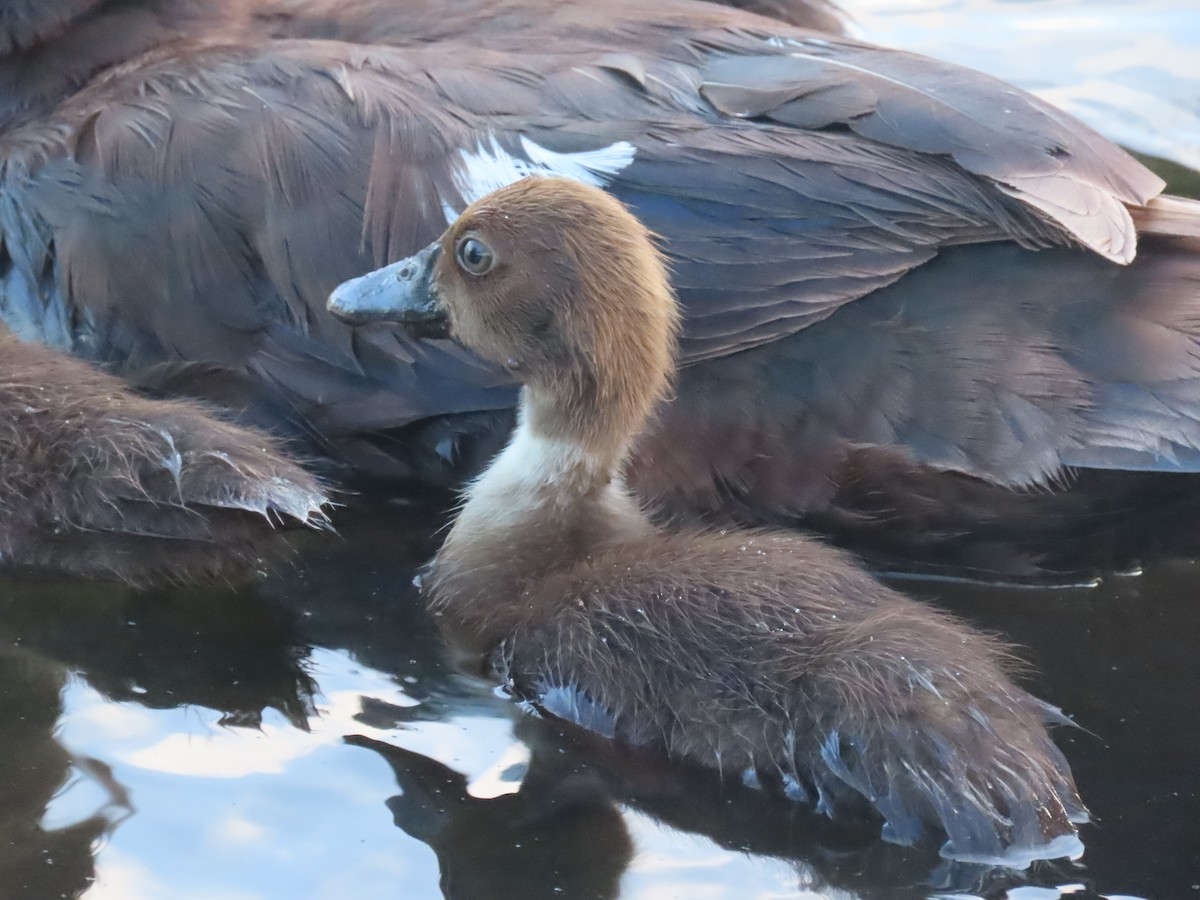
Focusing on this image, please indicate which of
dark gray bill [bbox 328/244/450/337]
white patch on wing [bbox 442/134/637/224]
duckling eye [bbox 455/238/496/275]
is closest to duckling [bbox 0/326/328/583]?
dark gray bill [bbox 328/244/450/337]

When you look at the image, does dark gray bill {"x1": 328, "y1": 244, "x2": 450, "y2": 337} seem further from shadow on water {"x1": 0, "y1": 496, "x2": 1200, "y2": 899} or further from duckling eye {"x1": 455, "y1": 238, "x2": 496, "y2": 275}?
shadow on water {"x1": 0, "y1": 496, "x2": 1200, "y2": 899}

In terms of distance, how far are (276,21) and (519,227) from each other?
1.15 metres

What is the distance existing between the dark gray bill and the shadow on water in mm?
565

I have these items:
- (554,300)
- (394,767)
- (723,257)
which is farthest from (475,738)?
(723,257)

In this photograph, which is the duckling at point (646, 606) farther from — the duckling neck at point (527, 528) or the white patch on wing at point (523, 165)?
the white patch on wing at point (523, 165)

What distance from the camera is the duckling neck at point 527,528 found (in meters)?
3.36

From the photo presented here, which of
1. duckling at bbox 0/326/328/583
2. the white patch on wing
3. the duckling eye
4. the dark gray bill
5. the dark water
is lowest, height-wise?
the dark water

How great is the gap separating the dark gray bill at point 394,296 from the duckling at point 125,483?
0.33 m

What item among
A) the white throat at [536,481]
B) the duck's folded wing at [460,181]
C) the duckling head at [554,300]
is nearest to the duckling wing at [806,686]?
the white throat at [536,481]

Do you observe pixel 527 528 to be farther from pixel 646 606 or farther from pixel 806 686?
pixel 806 686

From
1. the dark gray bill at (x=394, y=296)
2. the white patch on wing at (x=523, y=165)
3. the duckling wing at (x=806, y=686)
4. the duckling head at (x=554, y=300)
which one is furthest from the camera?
the white patch on wing at (x=523, y=165)

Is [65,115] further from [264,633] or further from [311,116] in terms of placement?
[264,633]

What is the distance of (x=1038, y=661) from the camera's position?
11.3 ft

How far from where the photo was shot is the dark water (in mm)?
2812
